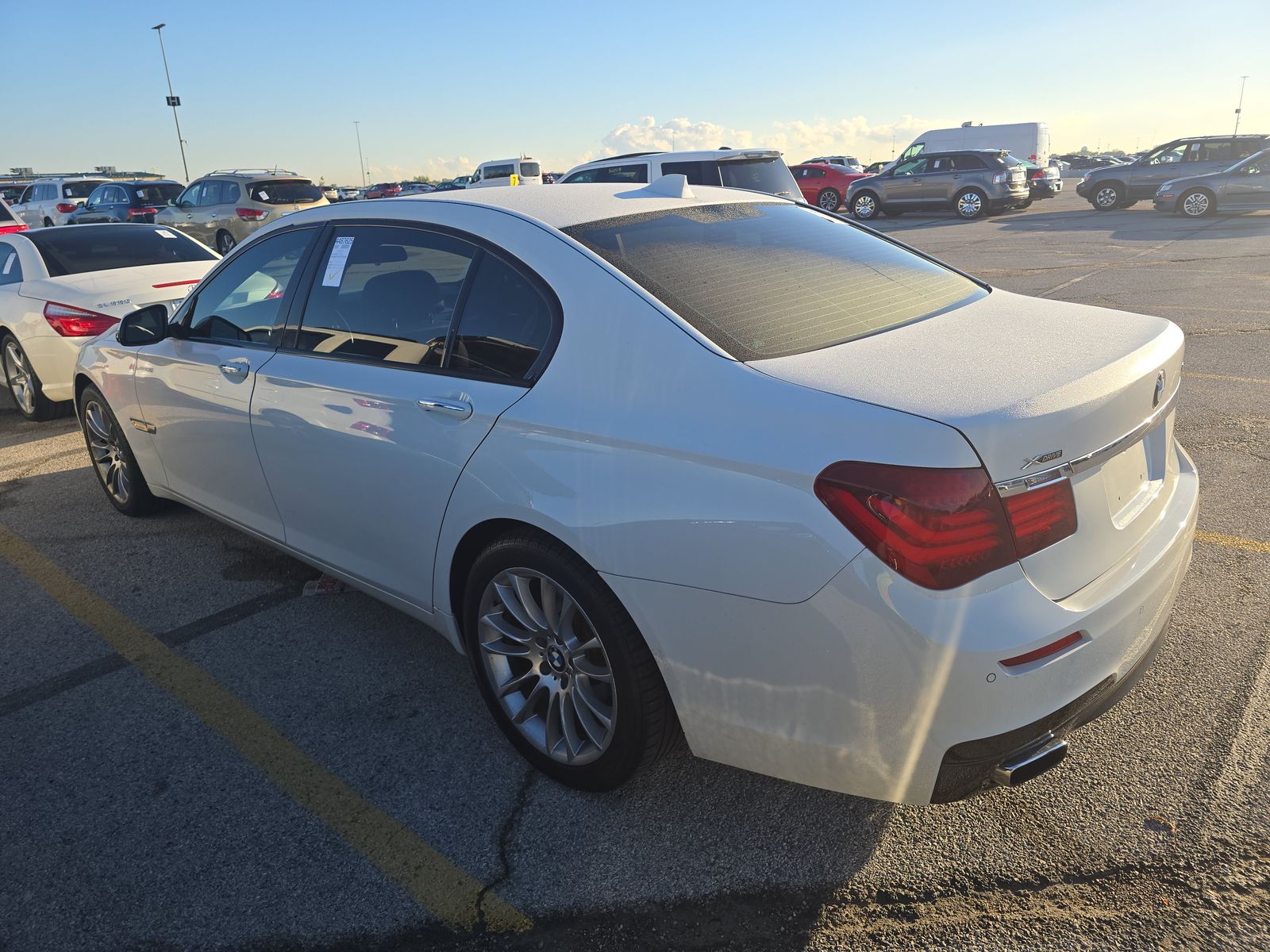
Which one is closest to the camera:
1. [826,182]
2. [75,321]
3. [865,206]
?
[75,321]

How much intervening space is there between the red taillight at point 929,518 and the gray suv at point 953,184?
78.3 ft

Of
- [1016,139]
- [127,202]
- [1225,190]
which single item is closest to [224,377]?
[127,202]

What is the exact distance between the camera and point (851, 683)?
77.2 inches

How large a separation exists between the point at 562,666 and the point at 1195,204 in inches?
925

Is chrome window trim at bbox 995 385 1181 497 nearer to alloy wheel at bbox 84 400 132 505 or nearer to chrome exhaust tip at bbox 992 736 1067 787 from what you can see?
chrome exhaust tip at bbox 992 736 1067 787

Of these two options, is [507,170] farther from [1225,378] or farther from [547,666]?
[547,666]

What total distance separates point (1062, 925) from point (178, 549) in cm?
418

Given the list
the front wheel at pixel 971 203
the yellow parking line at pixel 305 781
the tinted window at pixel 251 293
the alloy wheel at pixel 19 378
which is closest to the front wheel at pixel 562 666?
the yellow parking line at pixel 305 781

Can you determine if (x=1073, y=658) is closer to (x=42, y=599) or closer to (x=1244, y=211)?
(x=42, y=599)

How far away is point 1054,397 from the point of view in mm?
1992

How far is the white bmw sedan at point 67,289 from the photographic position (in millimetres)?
6793

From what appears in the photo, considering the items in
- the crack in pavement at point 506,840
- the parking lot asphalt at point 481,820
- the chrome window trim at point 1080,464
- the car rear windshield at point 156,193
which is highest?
the car rear windshield at point 156,193

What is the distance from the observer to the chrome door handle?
2.63 meters

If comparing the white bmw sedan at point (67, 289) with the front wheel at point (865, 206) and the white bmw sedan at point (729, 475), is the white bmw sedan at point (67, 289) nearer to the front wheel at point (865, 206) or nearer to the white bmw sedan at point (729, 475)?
the white bmw sedan at point (729, 475)
